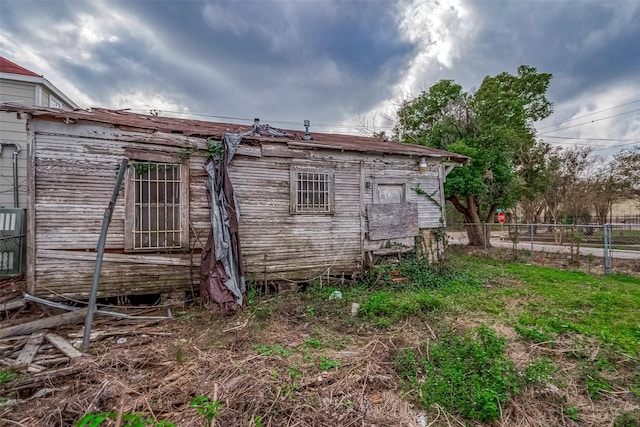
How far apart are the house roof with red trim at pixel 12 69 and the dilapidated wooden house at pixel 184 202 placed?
4.31m

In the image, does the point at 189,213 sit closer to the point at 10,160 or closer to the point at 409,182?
the point at 409,182

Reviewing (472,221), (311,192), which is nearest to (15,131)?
(311,192)

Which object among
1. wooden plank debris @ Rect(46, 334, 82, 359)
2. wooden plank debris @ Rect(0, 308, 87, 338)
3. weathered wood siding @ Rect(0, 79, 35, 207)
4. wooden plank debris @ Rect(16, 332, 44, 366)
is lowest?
wooden plank debris @ Rect(46, 334, 82, 359)

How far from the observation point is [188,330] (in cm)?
442

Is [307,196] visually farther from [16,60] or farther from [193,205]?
[16,60]

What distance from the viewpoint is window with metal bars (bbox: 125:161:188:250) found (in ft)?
17.6

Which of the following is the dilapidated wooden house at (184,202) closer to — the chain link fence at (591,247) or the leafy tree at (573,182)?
the chain link fence at (591,247)

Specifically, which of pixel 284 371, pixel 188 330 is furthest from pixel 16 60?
pixel 284 371

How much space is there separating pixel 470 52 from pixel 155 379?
51.5ft

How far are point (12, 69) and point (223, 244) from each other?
8.70 meters

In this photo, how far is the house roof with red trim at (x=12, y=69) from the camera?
7754mm

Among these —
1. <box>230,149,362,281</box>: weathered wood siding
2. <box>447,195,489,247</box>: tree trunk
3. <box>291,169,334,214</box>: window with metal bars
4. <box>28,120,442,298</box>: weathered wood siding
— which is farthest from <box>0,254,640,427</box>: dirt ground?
<box>447,195,489,247</box>: tree trunk

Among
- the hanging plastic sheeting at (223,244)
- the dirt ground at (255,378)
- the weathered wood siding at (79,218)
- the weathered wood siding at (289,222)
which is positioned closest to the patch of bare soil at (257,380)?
the dirt ground at (255,378)

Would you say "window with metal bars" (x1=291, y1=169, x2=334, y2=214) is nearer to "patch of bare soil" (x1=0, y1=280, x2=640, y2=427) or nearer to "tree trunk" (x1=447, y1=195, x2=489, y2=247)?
"patch of bare soil" (x1=0, y1=280, x2=640, y2=427)
